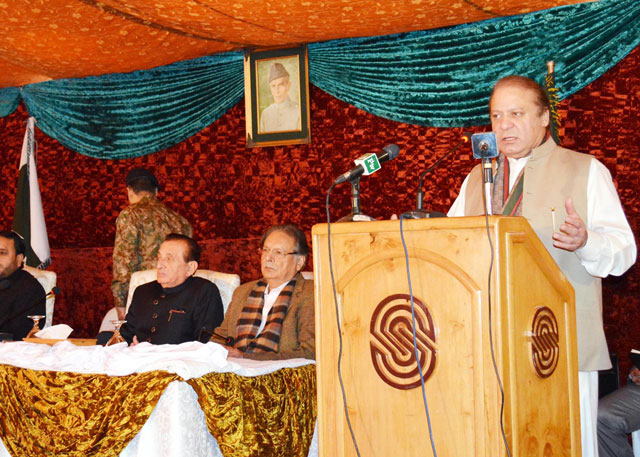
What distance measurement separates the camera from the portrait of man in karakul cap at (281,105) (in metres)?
5.75

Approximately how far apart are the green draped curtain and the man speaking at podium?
93.8 inches

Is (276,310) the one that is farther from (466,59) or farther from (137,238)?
(466,59)

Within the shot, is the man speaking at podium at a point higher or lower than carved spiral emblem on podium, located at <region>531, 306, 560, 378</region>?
higher

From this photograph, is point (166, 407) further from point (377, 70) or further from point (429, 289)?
point (377, 70)

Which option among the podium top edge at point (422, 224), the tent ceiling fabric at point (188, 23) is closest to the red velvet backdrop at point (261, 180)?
the tent ceiling fabric at point (188, 23)

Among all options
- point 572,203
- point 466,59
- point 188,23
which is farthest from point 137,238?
point 572,203

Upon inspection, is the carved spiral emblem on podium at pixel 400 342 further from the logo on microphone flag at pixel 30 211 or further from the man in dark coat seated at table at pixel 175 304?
the logo on microphone flag at pixel 30 211

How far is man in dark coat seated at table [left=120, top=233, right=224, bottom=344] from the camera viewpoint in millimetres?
3875

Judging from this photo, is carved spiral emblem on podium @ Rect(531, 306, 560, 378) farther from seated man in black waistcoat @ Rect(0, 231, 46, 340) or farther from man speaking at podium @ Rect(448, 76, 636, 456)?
seated man in black waistcoat @ Rect(0, 231, 46, 340)

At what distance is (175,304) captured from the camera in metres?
3.93

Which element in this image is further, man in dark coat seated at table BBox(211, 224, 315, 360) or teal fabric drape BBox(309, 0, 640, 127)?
teal fabric drape BBox(309, 0, 640, 127)

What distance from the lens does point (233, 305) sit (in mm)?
3742

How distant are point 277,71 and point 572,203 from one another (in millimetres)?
3924

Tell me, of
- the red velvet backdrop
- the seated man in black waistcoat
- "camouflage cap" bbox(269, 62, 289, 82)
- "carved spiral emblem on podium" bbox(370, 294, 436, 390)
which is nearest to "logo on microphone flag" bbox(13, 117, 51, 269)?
the red velvet backdrop
